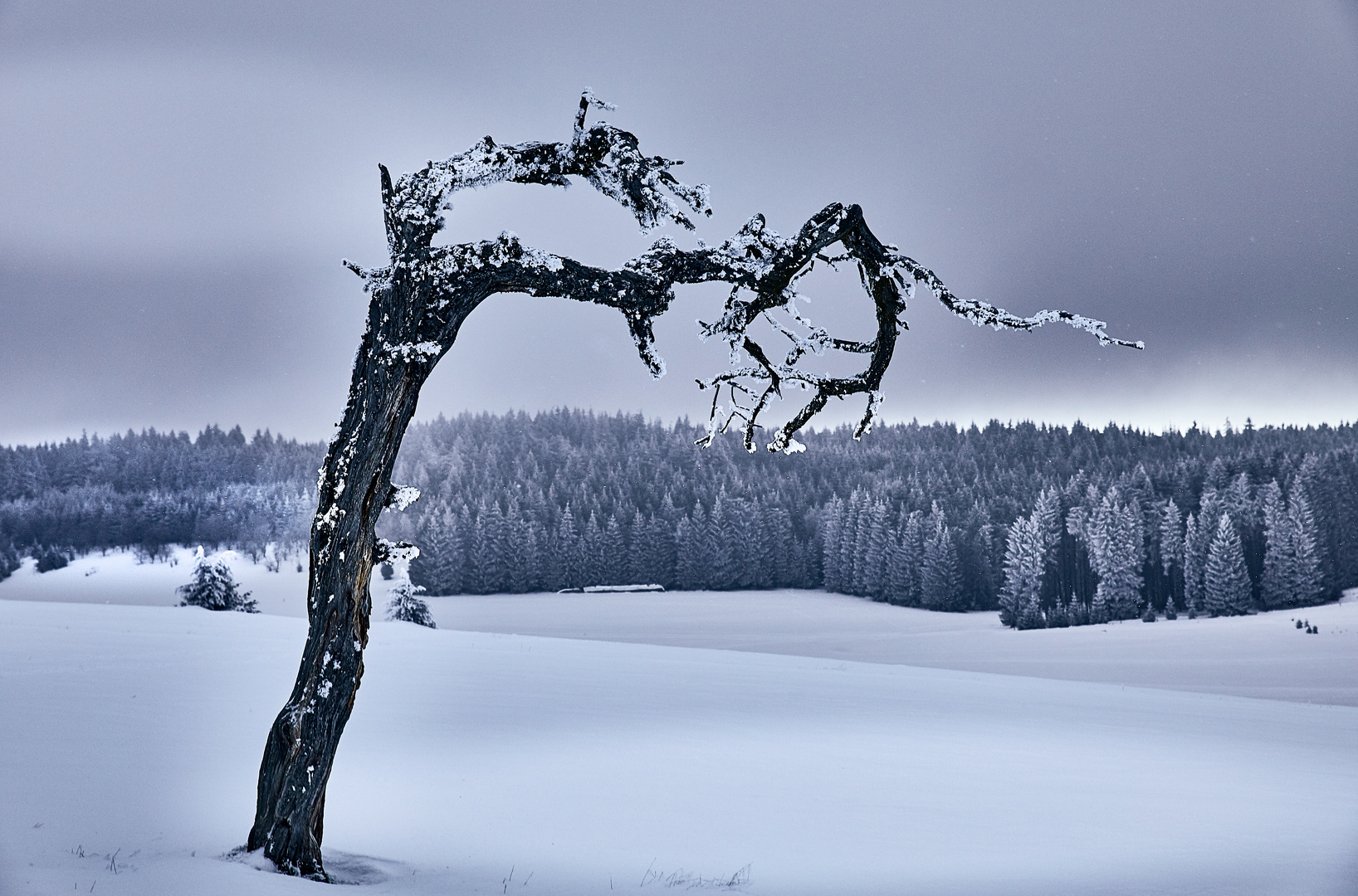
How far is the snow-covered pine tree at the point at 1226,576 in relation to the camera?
63.9 m

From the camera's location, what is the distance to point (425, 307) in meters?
5.86

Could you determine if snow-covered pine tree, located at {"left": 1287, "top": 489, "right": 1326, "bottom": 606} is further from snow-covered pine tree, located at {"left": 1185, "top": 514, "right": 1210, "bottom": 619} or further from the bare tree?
the bare tree

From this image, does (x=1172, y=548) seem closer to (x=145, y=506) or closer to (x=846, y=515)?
(x=846, y=515)

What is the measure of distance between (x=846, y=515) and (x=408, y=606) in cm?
5798

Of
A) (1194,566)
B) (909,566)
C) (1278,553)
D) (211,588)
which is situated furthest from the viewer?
(909,566)

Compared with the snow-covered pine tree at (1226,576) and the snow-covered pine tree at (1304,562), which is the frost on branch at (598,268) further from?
the snow-covered pine tree at (1304,562)

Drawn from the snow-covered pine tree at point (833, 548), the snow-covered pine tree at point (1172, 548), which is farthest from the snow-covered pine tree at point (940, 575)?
the snow-covered pine tree at point (1172, 548)

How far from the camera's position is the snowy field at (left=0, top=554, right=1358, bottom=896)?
7.34 m

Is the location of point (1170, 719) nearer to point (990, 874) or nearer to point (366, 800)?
point (990, 874)

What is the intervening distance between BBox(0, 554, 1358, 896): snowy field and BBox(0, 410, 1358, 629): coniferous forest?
35.9 metres

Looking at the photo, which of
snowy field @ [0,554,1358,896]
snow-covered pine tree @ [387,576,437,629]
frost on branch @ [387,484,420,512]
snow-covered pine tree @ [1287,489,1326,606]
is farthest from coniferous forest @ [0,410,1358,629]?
frost on branch @ [387,484,420,512]

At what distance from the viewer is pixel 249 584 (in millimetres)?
94312

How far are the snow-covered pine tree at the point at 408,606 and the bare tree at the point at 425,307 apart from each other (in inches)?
1441

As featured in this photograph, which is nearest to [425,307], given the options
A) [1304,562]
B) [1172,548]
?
[1304,562]
